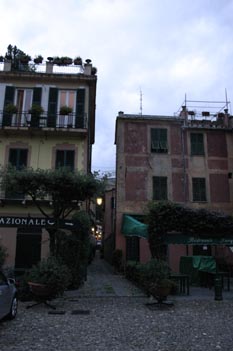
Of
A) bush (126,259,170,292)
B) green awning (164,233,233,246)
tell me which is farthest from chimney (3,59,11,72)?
bush (126,259,170,292)

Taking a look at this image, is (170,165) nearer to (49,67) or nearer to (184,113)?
(184,113)

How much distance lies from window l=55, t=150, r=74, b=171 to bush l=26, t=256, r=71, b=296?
9.07 meters

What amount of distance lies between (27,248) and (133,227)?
18.2ft

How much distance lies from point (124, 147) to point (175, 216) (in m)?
9.60

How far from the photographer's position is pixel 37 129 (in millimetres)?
18828

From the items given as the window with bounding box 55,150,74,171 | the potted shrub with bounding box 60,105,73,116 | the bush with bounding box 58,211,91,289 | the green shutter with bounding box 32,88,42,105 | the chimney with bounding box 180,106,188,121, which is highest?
the chimney with bounding box 180,106,188,121

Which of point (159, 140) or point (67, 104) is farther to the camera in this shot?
point (159, 140)

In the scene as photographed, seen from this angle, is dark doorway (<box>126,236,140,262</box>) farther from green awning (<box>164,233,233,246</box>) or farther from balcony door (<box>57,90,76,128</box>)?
balcony door (<box>57,90,76,128</box>)

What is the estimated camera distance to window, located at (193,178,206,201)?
2180 centimetres

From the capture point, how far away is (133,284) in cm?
1562

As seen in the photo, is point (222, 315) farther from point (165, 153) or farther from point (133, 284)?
point (165, 153)

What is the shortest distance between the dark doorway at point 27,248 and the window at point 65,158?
3.81 metres

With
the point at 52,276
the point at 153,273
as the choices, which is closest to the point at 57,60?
the point at 52,276

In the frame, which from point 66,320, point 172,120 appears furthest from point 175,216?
point 172,120
